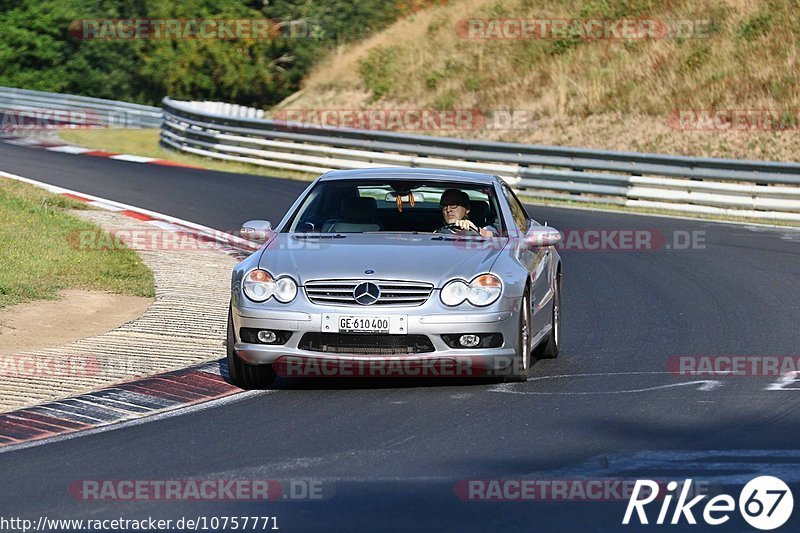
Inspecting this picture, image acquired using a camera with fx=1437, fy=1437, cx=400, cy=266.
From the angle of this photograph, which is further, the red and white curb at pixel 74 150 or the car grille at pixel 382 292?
the red and white curb at pixel 74 150

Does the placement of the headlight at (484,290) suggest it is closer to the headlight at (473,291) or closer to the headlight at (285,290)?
the headlight at (473,291)

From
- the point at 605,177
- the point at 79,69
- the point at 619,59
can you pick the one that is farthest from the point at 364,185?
the point at 79,69

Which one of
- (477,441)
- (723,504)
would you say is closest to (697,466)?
(723,504)

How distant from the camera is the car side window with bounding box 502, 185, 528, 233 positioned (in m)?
11.1

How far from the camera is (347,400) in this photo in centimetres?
930

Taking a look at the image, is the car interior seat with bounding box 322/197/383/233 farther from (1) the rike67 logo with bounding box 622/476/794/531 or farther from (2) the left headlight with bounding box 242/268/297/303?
(1) the rike67 logo with bounding box 622/476/794/531

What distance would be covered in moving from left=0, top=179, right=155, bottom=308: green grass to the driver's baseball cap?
4.27 meters

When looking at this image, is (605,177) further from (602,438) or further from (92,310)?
(602,438)

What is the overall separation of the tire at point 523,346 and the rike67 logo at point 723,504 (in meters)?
2.84

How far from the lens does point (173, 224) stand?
64.7ft

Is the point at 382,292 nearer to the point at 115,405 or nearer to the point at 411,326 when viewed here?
the point at 411,326

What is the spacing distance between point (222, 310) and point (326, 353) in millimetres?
3978

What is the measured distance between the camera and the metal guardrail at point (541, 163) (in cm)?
2352

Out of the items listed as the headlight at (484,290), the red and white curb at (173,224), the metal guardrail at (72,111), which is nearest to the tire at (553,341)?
the headlight at (484,290)
